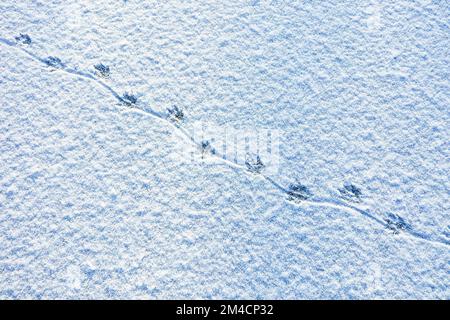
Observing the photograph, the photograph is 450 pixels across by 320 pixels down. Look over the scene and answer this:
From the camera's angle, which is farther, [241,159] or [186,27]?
[186,27]

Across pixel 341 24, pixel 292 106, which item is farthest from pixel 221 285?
pixel 341 24

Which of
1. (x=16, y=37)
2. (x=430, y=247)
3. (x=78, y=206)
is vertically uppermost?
(x=16, y=37)

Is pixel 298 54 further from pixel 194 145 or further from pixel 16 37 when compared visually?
pixel 16 37
